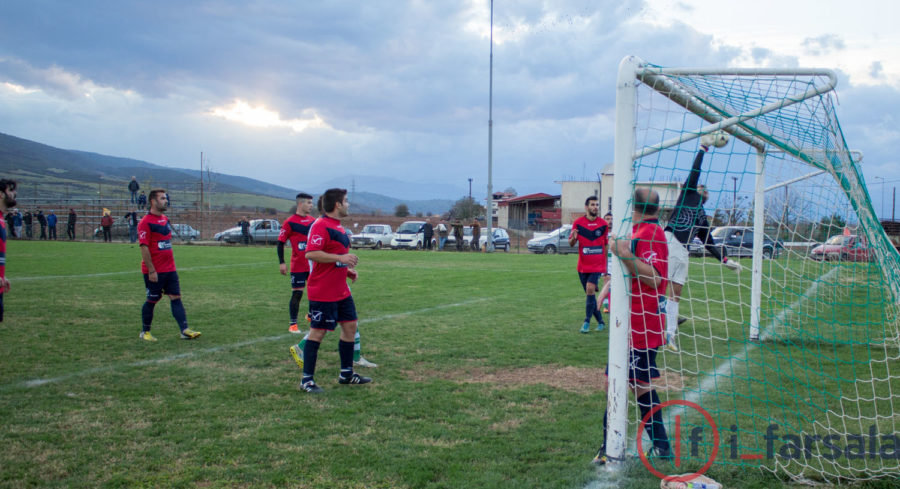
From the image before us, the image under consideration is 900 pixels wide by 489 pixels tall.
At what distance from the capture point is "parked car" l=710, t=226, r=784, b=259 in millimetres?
7188

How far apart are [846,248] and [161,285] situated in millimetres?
7906

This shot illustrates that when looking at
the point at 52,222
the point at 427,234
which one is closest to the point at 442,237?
the point at 427,234

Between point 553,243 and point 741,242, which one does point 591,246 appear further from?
point 553,243

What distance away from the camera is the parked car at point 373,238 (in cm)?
3294

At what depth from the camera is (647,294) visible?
3.70m

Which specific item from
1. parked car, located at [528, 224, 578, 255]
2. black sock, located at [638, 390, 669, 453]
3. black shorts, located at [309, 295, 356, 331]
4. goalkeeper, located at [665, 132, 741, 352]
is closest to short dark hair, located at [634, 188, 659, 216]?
goalkeeper, located at [665, 132, 741, 352]

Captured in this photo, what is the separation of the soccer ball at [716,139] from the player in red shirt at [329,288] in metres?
3.00

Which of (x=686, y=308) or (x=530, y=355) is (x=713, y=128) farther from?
(x=686, y=308)

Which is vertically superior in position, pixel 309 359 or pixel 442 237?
pixel 442 237

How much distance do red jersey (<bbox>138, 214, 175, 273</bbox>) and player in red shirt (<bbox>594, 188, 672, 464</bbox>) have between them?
226 inches

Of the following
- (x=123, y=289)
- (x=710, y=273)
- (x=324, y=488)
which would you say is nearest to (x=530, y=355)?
(x=324, y=488)

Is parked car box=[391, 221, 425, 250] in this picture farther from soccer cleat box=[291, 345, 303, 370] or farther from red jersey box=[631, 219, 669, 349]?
red jersey box=[631, 219, 669, 349]

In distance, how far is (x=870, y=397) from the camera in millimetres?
5164

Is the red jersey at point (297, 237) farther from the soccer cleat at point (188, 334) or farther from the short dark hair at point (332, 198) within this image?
the short dark hair at point (332, 198)
